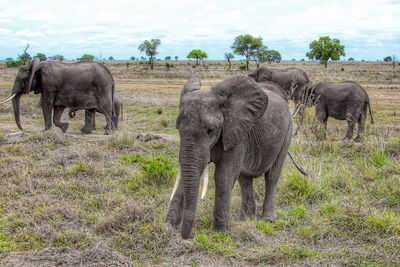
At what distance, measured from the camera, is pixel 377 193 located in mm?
A: 5879

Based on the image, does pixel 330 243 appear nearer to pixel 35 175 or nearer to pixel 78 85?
pixel 35 175

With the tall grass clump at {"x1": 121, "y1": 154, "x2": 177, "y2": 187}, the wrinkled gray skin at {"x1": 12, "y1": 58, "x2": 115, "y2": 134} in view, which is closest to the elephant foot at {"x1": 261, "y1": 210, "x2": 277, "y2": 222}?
the tall grass clump at {"x1": 121, "y1": 154, "x2": 177, "y2": 187}

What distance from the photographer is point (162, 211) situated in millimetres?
5125

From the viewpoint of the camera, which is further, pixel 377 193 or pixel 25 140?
pixel 25 140

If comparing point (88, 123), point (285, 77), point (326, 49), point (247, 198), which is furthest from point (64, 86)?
point (326, 49)

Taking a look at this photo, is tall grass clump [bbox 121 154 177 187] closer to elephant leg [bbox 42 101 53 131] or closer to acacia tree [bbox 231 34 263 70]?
elephant leg [bbox 42 101 53 131]

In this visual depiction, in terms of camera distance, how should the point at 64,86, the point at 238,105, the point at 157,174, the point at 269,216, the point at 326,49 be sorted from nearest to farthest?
1. the point at 238,105
2. the point at 269,216
3. the point at 157,174
4. the point at 64,86
5. the point at 326,49

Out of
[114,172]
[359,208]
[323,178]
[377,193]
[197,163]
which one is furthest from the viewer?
[114,172]

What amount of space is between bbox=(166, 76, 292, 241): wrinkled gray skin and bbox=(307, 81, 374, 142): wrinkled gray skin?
6.19 metres

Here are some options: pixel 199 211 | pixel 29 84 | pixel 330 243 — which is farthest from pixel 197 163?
pixel 29 84

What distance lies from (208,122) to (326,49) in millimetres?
57847

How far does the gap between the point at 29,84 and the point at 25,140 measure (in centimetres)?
187

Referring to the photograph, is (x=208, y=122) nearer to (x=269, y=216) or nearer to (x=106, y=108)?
(x=269, y=216)

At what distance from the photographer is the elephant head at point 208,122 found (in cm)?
376
